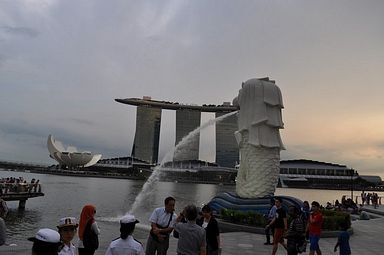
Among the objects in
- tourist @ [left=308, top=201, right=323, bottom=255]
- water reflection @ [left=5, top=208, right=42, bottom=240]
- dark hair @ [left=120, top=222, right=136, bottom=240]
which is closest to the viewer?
dark hair @ [left=120, top=222, right=136, bottom=240]

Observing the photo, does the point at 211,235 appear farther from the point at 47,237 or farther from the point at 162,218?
the point at 47,237

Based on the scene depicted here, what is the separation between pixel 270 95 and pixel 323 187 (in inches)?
4402

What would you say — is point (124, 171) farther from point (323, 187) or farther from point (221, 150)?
point (323, 187)

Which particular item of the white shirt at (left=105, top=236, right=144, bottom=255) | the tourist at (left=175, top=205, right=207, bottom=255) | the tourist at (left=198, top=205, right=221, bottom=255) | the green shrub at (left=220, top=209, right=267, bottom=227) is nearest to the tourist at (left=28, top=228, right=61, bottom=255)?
the white shirt at (left=105, top=236, right=144, bottom=255)

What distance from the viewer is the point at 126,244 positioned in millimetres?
4562

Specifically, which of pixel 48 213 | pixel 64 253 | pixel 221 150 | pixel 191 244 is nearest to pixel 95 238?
pixel 191 244

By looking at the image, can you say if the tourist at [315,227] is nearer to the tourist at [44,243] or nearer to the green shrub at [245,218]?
the green shrub at [245,218]

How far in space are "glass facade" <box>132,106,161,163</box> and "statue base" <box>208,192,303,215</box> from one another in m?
134

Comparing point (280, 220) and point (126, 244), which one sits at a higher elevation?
point (126, 244)

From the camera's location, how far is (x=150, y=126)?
155m

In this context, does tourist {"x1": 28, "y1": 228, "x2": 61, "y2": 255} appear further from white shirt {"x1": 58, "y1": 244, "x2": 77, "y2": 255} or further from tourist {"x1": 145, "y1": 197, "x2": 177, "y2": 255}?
tourist {"x1": 145, "y1": 197, "x2": 177, "y2": 255}

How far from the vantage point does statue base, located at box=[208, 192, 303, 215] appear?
57.0 ft

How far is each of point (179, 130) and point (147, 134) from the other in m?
16.5

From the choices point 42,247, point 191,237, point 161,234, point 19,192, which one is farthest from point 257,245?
point 19,192
